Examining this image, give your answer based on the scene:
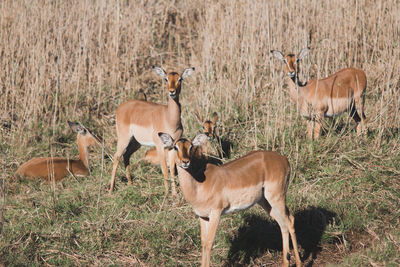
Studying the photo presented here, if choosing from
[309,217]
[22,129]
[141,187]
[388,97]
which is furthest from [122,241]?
[388,97]

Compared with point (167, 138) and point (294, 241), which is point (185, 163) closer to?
point (167, 138)

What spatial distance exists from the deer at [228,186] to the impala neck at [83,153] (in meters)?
2.83

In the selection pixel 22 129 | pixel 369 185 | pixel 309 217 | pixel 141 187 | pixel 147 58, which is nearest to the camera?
pixel 309 217

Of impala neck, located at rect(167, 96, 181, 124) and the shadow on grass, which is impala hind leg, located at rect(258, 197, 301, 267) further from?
impala neck, located at rect(167, 96, 181, 124)

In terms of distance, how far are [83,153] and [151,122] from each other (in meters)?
1.29

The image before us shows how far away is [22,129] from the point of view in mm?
7656

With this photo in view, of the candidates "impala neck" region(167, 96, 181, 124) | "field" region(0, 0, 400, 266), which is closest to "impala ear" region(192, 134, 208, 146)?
"field" region(0, 0, 400, 266)

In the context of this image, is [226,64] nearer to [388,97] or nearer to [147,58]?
[147,58]

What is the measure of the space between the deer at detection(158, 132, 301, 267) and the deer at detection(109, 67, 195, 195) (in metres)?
1.71

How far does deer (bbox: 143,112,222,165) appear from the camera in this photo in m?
7.05

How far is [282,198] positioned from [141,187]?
2.38 metres

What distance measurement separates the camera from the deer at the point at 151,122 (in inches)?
259

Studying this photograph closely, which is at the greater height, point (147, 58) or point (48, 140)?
point (147, 58)

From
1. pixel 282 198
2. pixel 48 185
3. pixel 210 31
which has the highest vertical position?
pixel 210 31
